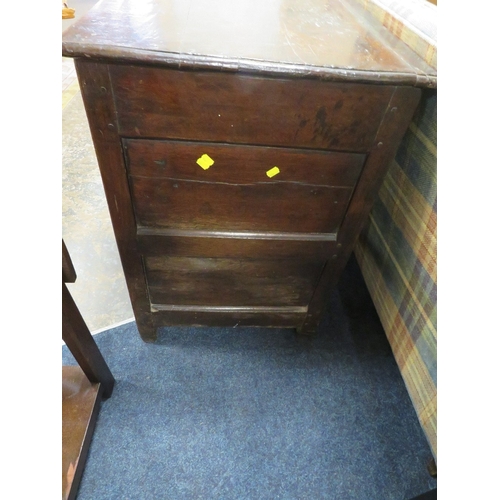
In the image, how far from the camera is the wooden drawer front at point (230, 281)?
84 centimetres

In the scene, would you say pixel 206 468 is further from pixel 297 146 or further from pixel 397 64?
pixel 397 64

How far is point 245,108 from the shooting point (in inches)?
21.3

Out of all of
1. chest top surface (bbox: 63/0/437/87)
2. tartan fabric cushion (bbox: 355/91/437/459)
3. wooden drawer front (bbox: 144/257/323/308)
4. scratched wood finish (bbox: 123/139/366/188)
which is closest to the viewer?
chest top surface (bbox: 63/0/437/87)

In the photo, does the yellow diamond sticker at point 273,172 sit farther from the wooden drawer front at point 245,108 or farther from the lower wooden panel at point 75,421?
the lower wooden panel at point 75,421

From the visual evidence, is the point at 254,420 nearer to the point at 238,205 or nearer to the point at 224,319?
the point at 224,319

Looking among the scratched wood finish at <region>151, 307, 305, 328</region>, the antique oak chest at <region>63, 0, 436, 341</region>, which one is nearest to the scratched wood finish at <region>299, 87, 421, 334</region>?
the antique oak chest at <region>63, 0, 436, 341</region>

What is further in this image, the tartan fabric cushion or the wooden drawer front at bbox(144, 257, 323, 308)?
the wooden drawer front at bbox(144, 257, 323, 308)

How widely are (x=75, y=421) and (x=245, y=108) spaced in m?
0.82

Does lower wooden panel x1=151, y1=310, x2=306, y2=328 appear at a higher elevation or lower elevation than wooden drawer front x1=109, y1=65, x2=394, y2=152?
lower

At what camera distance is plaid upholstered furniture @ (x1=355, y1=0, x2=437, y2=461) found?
68cm

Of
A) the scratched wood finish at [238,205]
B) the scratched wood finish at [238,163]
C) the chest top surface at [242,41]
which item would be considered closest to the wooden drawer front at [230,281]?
the scratched wood finish at [238,205]

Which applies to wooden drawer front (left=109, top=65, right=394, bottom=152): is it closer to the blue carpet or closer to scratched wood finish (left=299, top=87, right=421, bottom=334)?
scratched wood finish (left=299, top=87, right=421, bottom=334)

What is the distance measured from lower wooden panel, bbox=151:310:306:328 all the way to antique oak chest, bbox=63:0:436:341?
15 cm
